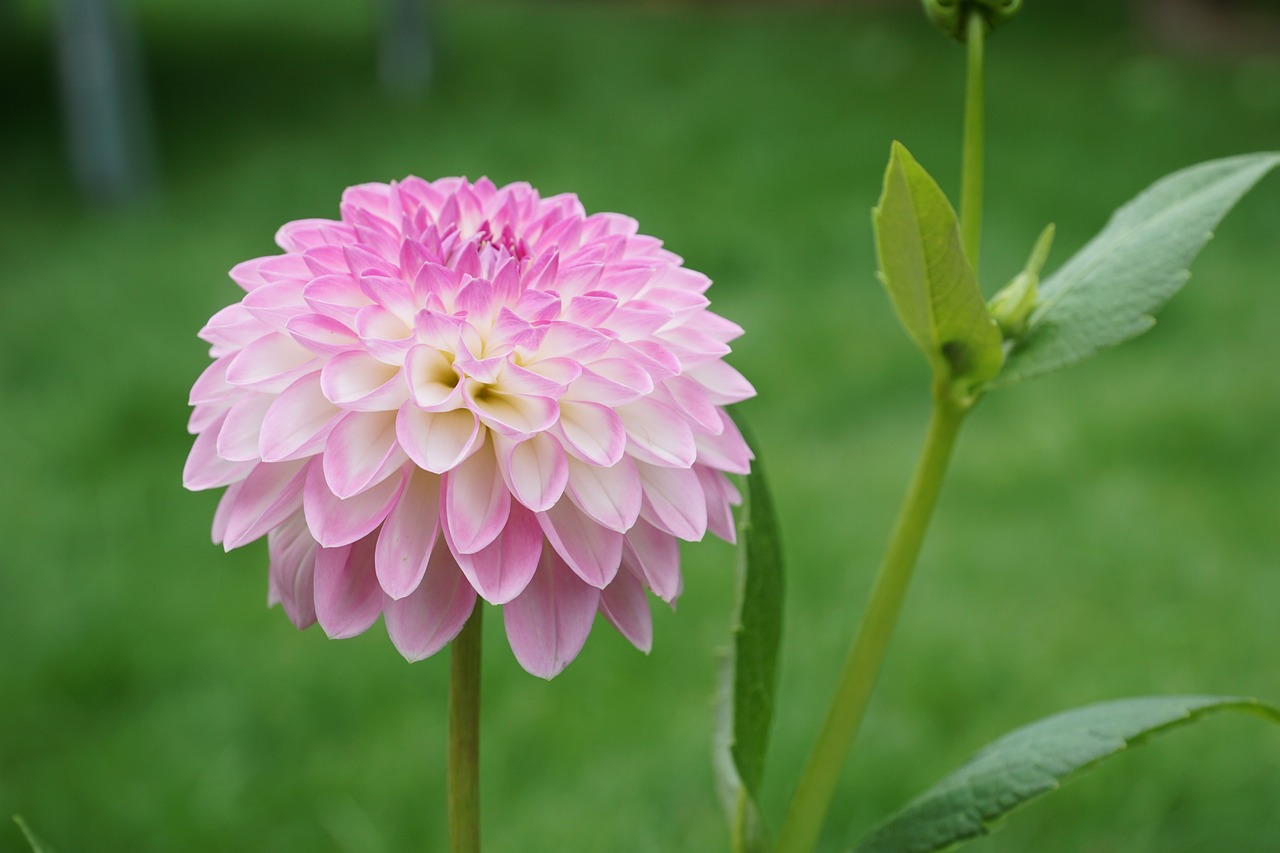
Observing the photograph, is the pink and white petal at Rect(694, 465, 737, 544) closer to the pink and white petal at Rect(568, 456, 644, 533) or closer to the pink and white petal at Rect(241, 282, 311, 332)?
the pink and white petal at Rect(568, 456, 644, 533)

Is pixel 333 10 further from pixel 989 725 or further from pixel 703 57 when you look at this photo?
pixel 989 725

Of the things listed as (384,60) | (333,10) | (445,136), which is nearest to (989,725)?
(445,136)

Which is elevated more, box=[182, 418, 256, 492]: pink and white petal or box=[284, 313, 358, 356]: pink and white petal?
box=[284, 313, 358, 356]: pink and white petal

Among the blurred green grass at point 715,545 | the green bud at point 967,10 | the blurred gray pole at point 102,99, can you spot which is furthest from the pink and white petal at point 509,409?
the blurred gray pole at point 102,99

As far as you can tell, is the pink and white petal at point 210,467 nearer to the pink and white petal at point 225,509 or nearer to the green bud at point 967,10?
the pink and white petal at point 225,509

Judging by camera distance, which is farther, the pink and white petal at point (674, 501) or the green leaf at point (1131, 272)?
the green leaf at point (1131, 272)

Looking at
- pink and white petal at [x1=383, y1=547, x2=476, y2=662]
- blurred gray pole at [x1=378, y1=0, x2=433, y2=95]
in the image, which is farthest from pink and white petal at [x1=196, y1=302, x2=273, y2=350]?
blurred gray pole at [x1=378, y1=0, x2=433, y2=95]
